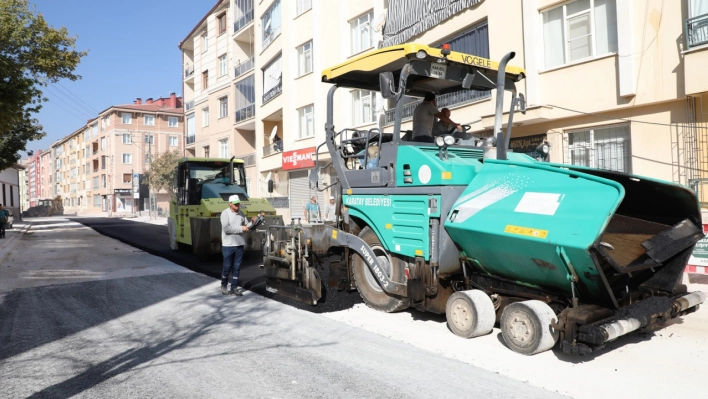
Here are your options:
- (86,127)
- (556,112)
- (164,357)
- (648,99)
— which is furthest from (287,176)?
(86,127)

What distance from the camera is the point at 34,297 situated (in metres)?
7.93

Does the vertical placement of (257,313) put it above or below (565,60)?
below

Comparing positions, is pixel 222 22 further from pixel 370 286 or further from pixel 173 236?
pixel 370 286

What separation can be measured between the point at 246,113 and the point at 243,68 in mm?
2821

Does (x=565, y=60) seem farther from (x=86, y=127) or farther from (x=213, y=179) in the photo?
(x=86, y=127)

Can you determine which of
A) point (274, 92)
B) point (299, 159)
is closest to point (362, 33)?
point (299, 159)

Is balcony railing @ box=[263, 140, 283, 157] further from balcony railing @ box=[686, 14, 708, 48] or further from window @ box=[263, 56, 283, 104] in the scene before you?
balcony railing @ box=[686, 14, 708, 48]

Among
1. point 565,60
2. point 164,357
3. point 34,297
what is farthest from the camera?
point 565,60

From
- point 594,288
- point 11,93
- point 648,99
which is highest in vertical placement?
point 11,93

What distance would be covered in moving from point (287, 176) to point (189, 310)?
18885 millimetres

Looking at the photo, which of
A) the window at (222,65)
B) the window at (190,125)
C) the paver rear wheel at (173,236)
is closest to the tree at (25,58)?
the paver rear wheel at (173,236)

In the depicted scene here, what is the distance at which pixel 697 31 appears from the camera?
9.38m

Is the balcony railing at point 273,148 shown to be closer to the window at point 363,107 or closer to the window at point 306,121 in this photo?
the window at point 306,121

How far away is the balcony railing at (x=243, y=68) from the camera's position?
1193 inches
